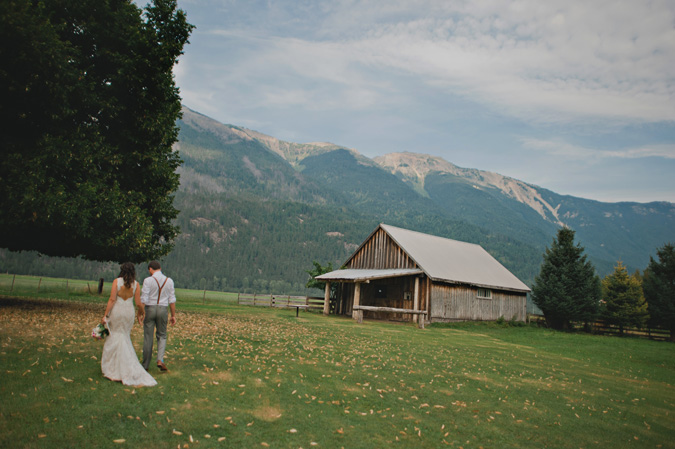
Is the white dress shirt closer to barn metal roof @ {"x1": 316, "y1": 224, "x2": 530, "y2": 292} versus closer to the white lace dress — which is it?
the white lace dress

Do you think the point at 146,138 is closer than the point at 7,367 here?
No

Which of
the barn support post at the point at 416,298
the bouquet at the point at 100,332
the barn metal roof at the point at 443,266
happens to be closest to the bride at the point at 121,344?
the bouquet at the point at 100,332

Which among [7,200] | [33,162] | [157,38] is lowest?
[7,200]

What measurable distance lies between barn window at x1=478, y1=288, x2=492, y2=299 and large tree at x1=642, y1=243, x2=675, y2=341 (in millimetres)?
16726

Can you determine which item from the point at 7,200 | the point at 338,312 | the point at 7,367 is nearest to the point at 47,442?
the point at 7,367

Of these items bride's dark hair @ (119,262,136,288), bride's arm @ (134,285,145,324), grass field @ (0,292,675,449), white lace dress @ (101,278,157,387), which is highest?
bride's dark hair @ (119,262,136,288)

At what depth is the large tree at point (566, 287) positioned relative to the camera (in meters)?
38.2

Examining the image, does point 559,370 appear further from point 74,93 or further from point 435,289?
point 74,93

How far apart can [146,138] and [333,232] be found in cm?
17878

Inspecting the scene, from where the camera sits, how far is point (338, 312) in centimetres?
3788

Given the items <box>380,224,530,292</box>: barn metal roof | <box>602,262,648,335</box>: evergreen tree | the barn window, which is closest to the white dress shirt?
<box>380,224,530,292</box>: barn metal roof

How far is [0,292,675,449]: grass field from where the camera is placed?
6121 mm

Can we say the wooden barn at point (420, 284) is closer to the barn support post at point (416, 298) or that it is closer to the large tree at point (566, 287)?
the barn support post at point (416, 298)

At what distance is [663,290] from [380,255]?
90.2 ft
